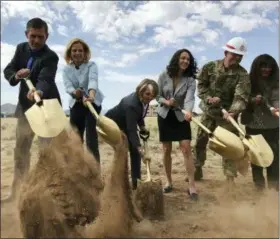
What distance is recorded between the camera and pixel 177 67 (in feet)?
16.3

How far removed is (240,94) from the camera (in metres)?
4.91

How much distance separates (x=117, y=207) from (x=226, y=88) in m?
2.07

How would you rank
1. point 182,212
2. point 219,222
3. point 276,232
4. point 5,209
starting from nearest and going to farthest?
1. point 5,209
2. point 276,232
3. point 219,222
4. point 182,212

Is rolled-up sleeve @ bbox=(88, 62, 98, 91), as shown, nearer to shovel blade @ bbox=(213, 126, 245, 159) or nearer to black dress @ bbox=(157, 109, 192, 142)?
black dress @ bbox=(157, 109, 192, 142)

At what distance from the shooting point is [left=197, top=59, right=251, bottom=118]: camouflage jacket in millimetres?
4933

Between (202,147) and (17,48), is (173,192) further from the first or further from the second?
(17,48)

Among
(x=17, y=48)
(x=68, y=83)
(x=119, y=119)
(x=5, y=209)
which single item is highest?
(x=17, y=48)

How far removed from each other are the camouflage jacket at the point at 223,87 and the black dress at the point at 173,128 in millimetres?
437

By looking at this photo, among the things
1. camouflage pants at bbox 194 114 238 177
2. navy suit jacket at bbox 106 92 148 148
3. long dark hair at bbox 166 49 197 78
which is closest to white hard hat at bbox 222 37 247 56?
long dark hair at bbox 166 49 197 78

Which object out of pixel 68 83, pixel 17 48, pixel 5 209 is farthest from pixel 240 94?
pixel 5 209

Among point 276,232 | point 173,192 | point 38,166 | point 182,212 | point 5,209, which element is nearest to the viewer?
point 38,166

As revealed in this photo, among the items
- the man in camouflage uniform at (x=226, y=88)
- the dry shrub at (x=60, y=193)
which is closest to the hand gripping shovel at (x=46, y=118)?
the dry shrub at (x=60, y=193)

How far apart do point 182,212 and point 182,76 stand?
5.16 ft

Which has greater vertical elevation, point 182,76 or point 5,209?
point 182,76
